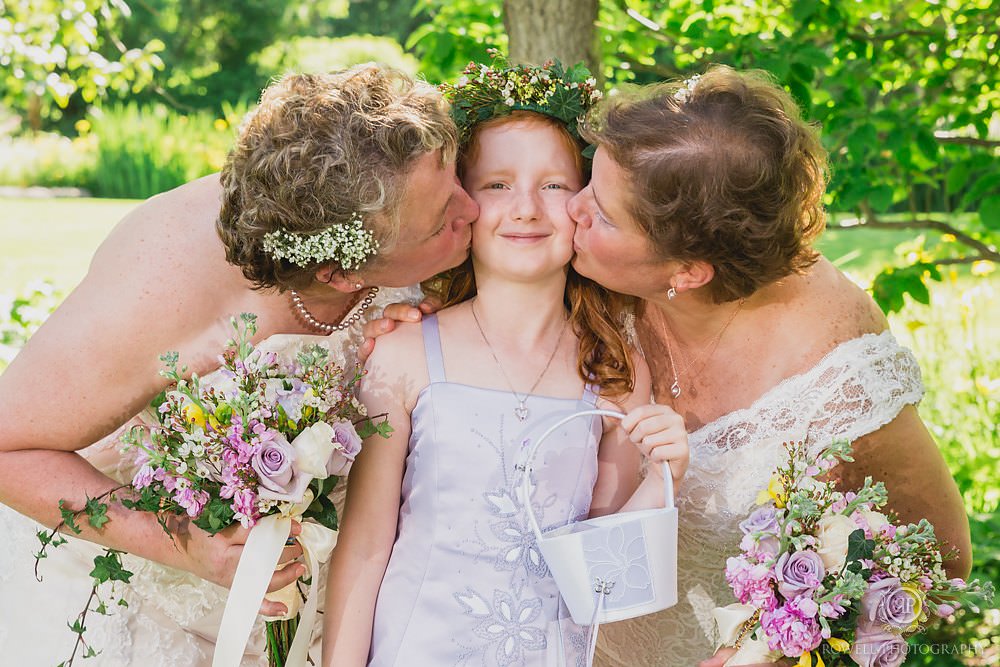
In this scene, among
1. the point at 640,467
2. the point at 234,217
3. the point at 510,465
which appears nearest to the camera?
the point at 234,217

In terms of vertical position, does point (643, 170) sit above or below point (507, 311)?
above

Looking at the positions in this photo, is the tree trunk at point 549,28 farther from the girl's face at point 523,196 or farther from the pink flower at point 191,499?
the pink flower at point 191,499

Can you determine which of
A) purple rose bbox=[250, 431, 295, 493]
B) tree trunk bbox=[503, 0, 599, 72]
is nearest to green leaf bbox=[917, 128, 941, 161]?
tree trunk bbox=[503, 0, 599, 72]

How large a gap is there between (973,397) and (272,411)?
14.2ft

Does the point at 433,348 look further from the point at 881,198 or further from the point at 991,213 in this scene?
the point at 991,213

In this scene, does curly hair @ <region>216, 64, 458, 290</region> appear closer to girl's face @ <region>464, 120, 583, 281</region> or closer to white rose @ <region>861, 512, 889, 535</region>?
girl's face @ <region>464, 120, 583, 281</region>

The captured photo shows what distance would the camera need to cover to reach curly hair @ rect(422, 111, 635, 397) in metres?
2.73

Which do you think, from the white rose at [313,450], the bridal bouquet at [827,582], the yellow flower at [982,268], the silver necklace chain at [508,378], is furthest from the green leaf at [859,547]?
the yellow flower at [982,268]

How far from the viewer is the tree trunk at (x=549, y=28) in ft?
12.9

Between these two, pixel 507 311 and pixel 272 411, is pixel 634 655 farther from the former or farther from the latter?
pixel 272 411

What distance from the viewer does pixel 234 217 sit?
2.41 metres

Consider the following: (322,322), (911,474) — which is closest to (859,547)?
(911,474)

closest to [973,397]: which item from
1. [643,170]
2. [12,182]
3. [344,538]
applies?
[643,170]

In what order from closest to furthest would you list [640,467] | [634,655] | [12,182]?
[640,467]
[634,655]
[12,182]
